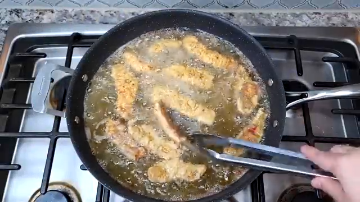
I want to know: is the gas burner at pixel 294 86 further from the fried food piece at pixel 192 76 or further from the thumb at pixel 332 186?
the thumb at pixel 332 186

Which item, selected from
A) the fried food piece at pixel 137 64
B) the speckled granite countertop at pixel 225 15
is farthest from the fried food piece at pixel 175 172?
the speckled granite countertop at pixel 225 15

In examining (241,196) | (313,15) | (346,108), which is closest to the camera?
(241,196)

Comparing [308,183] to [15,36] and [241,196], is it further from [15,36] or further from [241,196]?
[15,36]

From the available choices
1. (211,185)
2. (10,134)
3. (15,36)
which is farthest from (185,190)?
(15,36)

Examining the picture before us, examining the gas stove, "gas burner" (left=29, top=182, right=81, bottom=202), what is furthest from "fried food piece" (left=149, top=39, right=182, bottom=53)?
"gas burner" (left=29, top=182, right=81, bottom=202)

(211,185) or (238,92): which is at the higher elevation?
(238,92)

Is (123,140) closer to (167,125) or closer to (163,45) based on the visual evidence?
(167,125)
